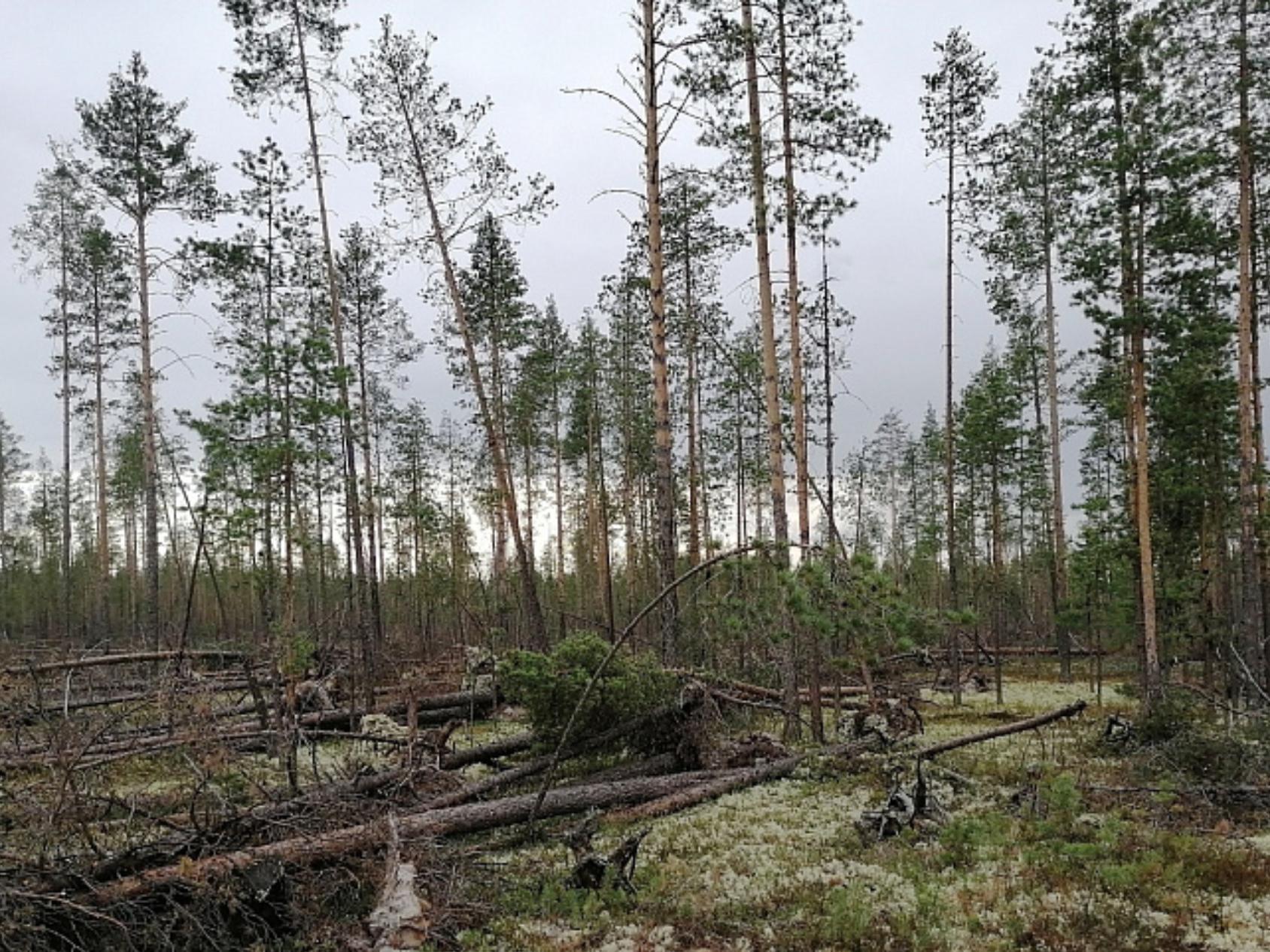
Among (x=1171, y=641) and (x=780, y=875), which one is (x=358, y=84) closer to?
(x=780, y=875)

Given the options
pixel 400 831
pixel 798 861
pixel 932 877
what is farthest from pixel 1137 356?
pixel 400 831

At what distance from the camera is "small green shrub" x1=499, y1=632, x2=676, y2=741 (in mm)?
10055

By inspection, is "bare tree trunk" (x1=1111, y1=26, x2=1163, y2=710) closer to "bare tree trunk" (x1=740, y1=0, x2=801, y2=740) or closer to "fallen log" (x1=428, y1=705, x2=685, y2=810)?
"bare tree trunk" (x1=740, y1=0, x2=801, y2=740)

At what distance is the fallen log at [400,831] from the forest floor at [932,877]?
16.0 inches

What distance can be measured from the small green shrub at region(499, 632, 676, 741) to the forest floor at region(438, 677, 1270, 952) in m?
1.59

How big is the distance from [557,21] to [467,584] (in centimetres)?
2338

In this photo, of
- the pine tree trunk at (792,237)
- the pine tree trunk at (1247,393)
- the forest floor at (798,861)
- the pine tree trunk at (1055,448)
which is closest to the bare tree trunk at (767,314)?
the pine tree trunk at (792,237)

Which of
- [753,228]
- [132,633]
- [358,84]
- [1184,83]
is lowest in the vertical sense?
[132,633]

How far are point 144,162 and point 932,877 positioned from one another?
25263mm

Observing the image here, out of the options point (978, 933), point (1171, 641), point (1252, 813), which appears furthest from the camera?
point (1171, 641)

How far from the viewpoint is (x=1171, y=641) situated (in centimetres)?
2100

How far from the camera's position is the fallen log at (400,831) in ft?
18.1

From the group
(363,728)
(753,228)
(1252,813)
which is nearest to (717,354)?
(753,228)

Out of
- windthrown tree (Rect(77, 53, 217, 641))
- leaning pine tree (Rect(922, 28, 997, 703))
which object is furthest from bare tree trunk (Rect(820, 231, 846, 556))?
windthrown tree (Rect(77, 53, 217, 641))
